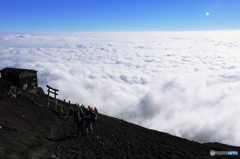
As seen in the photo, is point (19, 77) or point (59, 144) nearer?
point (59, 144)

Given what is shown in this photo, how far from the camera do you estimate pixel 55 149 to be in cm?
1283

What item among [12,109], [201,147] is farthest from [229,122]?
[12,109]

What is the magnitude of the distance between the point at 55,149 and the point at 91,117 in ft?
14.9

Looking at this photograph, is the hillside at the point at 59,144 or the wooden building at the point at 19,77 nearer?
the hillside at the point at 59,144

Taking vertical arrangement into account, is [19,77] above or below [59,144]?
above

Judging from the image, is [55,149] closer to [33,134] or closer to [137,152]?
[33,134]

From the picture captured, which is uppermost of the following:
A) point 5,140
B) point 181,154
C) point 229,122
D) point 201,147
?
point 5,140

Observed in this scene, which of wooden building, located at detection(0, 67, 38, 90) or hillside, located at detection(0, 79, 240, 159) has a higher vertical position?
wooden building, located at detection(0, 67, 38, 90)

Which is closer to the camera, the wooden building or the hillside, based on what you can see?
the hillside

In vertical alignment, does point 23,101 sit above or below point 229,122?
above

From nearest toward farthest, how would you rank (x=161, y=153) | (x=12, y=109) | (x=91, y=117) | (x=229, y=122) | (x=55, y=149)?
(x=55, y=149)
(x=161, y=153)
(x=91, y=117)
(x=12, y=109)
(x=229, y=122)

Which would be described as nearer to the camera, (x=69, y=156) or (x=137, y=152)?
(x=69, y=156)

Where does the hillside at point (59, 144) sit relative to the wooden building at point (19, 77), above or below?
below

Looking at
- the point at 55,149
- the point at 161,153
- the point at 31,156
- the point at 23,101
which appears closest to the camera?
the point at 31,156
